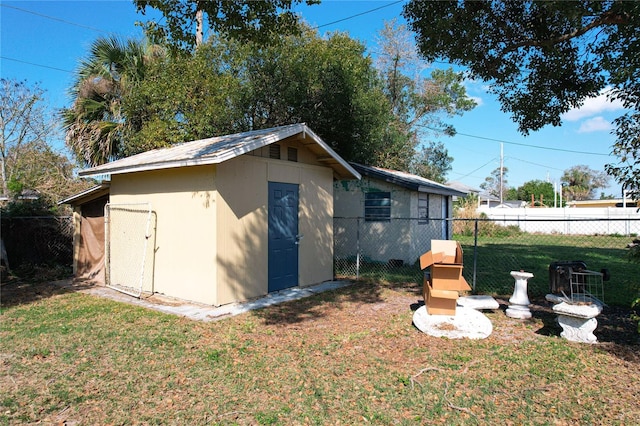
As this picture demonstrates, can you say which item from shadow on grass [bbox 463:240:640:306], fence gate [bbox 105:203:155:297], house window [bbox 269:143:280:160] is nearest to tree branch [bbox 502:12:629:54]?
shadow on grass [bbox 463:240:640:306]

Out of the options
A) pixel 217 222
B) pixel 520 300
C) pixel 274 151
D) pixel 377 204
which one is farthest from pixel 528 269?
pixel 217 222

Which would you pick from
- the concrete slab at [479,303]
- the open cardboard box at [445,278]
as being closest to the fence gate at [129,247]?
the open cardboard box at [445,278]

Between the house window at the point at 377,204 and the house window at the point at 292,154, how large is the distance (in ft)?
14.8

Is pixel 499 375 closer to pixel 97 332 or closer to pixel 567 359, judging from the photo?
pixel 567 359

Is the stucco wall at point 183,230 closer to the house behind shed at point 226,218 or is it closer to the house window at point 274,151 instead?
the house behind shed at point 226,218

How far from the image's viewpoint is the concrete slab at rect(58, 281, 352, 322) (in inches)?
253

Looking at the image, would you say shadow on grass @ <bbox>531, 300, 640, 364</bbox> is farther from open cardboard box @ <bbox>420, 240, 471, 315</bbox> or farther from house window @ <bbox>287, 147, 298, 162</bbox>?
house window @ <bbox>287, 147, 298, 162</bbox>

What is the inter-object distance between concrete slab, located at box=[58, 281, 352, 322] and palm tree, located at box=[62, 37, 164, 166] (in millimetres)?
5155

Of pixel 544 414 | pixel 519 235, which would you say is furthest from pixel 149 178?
pixel 519 235

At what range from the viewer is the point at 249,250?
733 cm

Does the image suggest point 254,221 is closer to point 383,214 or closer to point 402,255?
point 383,214

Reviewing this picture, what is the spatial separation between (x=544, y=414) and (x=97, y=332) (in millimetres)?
5501

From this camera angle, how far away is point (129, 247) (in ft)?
28.2

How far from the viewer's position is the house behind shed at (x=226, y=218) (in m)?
6.85
